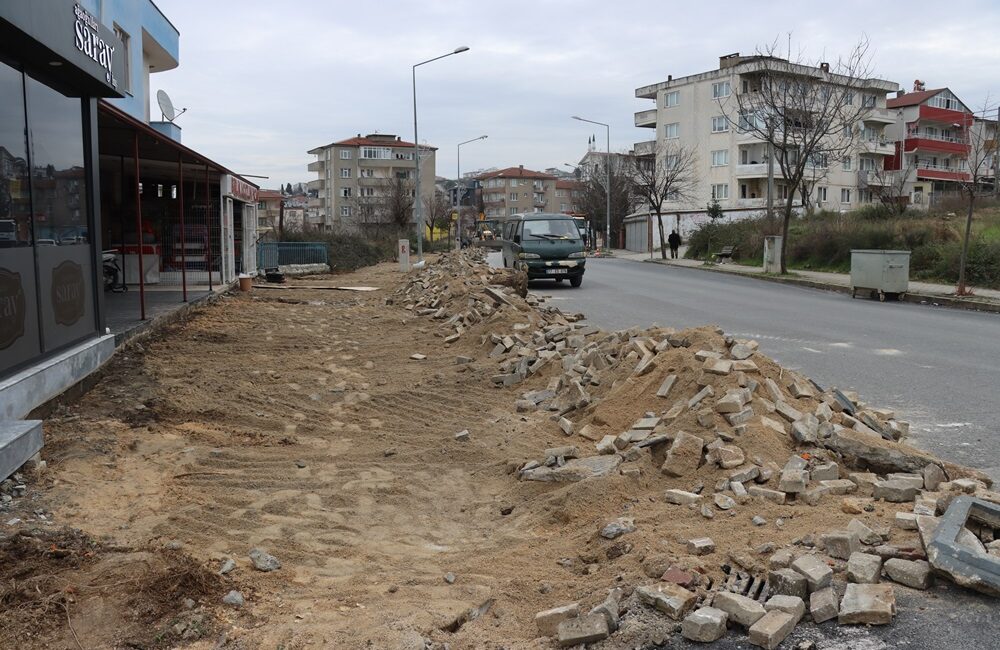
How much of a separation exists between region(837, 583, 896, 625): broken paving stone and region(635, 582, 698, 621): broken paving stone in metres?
0.63

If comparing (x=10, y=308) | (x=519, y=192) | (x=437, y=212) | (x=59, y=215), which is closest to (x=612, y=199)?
(x=437, y=212)

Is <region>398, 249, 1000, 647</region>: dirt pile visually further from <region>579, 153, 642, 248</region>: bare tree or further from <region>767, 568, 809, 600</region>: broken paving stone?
<region>579, 153, 642, 248</region>: bare tree

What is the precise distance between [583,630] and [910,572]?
155 centimetres

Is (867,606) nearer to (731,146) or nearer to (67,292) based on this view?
(67,292)

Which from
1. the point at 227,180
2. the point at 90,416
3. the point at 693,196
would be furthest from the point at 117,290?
the point at 693,196

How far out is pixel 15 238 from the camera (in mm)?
7074

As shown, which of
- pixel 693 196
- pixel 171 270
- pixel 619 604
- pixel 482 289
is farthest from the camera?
pixel 693 196

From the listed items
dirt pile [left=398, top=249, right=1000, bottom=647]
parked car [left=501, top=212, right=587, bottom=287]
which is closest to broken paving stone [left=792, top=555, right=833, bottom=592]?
dirt pile [left=398, top=249, right=1000, bottom=647]

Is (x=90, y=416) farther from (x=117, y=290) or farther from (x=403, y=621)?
(x=117, y=290)

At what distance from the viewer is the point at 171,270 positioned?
68.1 feet

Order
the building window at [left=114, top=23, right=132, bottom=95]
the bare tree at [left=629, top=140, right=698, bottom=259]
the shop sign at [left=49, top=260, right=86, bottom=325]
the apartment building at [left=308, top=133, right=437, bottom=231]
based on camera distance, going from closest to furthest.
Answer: the shop sign at [left=49, top=260, right=86, bottom=325]
the building window at [left=114, top=23, right=132, bottom=95]
the bare tree at [left=629, top=140, right=698, bottom=259]
the apartment building at [left=308, top=133, right=437, bottom=231]

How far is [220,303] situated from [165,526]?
13.8 m

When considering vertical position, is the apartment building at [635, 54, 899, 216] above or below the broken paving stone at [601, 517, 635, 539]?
above

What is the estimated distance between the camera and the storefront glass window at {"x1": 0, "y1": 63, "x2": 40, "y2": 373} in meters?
6.75
